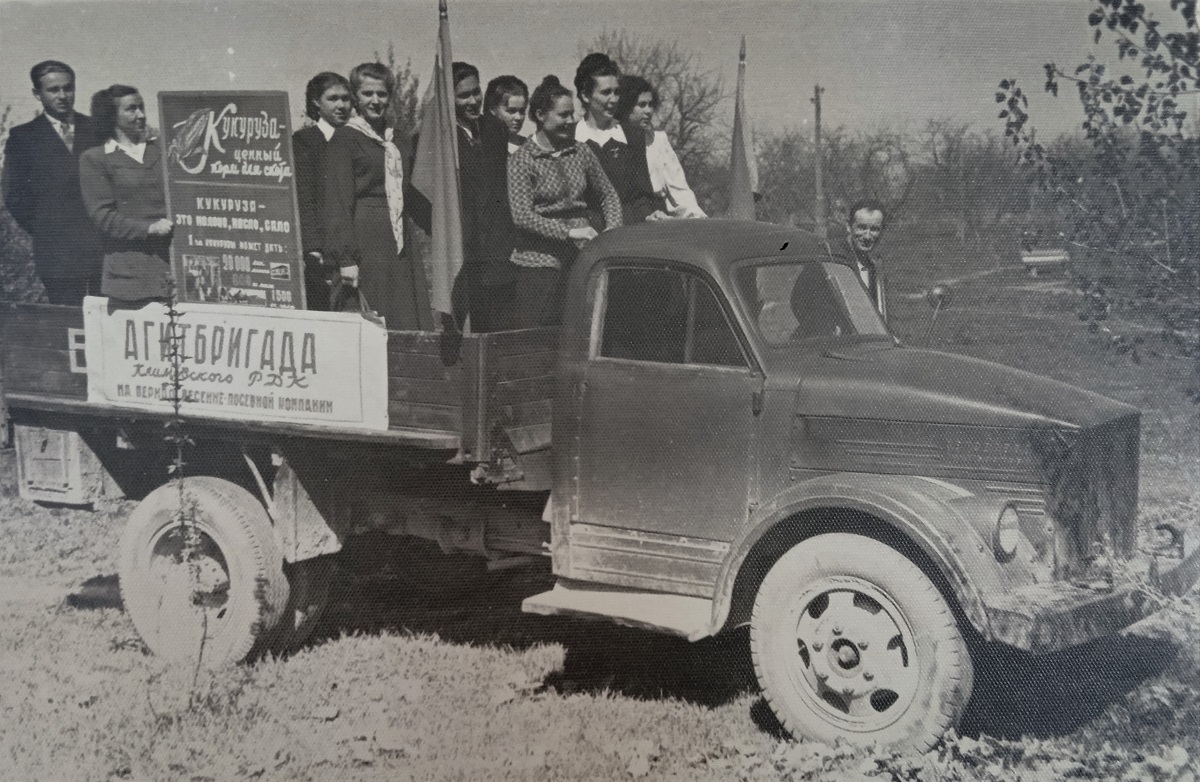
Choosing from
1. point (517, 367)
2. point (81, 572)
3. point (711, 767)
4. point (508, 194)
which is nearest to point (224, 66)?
point (508, 194)

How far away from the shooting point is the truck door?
4.40 meters

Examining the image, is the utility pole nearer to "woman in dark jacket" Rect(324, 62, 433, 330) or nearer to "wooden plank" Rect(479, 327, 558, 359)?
"wooden plank" Rect(479, 327, 558, 359)

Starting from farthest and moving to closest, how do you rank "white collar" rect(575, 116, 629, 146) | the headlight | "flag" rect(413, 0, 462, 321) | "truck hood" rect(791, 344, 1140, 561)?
1. "white collar" rect(575, 116, 629, 146)
2. "flag" rect(413, 0, 462, 321)
3. "truck hood" rect(791, 344, 1140, 561)
4. the headlight

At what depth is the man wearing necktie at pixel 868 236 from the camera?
16.9 feet

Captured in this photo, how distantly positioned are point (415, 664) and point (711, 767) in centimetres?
148

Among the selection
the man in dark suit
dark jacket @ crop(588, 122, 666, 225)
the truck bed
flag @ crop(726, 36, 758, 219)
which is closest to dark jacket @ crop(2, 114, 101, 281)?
the man in dark suit

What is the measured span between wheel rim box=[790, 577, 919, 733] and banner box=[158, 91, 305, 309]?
2368 mm

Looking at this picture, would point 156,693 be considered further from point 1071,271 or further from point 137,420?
point 1071,271

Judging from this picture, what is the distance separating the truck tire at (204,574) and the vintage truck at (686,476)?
11mm

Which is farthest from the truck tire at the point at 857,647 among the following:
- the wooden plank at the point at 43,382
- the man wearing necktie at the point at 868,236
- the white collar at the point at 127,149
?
the white collar at the point at 127,149

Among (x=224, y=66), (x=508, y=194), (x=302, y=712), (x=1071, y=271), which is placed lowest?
(x=302, y=712)

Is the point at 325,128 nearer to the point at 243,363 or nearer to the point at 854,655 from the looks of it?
the point at 243,363

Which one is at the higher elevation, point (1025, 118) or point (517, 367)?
point (1025, 118)

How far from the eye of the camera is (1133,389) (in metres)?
5.36
